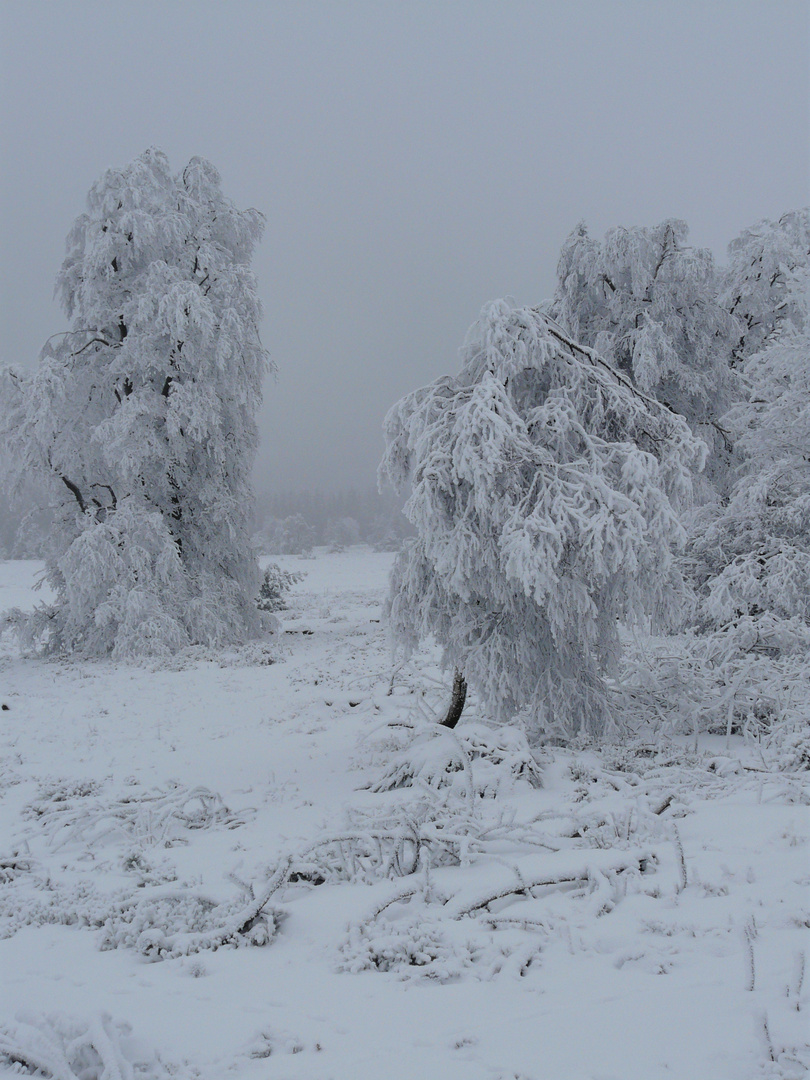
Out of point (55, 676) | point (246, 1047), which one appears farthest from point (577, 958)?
point (55, 676)

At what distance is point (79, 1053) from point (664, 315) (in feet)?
54.0

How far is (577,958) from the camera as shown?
3.11 m

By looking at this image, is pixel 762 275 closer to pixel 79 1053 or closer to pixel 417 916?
pixel 417 916

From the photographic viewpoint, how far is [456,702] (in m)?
8.07

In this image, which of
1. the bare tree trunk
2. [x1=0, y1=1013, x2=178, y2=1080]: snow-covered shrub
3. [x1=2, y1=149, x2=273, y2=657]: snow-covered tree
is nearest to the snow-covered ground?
[x1=0, y1=1013, x2=178, y2=1080]: snow-covered shrub

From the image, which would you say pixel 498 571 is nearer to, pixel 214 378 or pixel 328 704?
pixel 328 704

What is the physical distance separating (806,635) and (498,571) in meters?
4.46

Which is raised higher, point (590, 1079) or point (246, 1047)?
point (590, 1079)

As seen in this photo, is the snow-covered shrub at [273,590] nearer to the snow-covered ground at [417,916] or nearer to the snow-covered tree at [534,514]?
the snow-covered ground at [417,916]

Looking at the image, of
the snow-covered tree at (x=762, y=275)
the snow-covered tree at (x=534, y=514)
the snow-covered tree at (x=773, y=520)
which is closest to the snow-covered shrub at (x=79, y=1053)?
the snow-covered tree at (x=534, y=514)

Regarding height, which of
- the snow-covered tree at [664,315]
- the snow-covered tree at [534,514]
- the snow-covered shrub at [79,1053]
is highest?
the snow-covered tree at [664,315]

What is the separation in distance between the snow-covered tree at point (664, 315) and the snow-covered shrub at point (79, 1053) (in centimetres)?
1451

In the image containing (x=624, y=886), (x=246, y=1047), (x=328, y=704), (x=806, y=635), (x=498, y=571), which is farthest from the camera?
(x=328, y=704)

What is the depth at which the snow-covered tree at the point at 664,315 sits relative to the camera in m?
14.9
